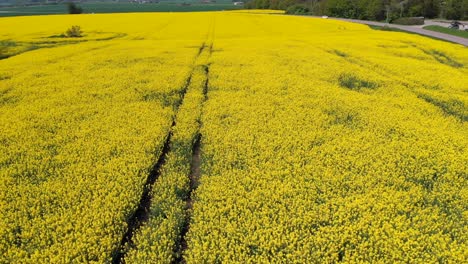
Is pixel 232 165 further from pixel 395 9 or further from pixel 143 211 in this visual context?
pixel 395 9

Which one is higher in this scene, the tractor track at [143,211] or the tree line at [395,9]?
the tree line at [395,9]

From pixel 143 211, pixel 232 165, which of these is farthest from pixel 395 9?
pixel 143 211

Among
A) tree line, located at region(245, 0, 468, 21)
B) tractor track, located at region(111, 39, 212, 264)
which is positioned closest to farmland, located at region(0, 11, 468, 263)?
tractor track, located at region(111, 39, 212, 264)

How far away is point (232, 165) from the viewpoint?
33.7ft

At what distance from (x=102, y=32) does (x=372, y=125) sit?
3532 cm

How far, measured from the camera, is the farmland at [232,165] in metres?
7.13

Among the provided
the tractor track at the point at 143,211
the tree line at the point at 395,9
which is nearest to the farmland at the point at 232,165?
the tractor track at the point at 143,211

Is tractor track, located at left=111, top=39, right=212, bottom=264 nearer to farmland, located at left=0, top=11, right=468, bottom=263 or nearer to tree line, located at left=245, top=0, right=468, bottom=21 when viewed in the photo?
farmland, located at left=0, top=11, right=468, bottom=263

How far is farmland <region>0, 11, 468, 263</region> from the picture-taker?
7.13m

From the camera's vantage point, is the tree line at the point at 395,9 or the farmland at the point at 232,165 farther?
the tree line at the point at 395,9

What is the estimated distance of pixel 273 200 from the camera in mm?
8430

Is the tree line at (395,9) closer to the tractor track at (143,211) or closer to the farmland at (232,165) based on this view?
the farmland at (232,165)

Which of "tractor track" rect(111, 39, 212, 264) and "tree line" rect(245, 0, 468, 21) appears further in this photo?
"tree line" rect(245, 0, 468, 21)

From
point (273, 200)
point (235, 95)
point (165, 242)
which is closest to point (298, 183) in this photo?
point (273, 200)
